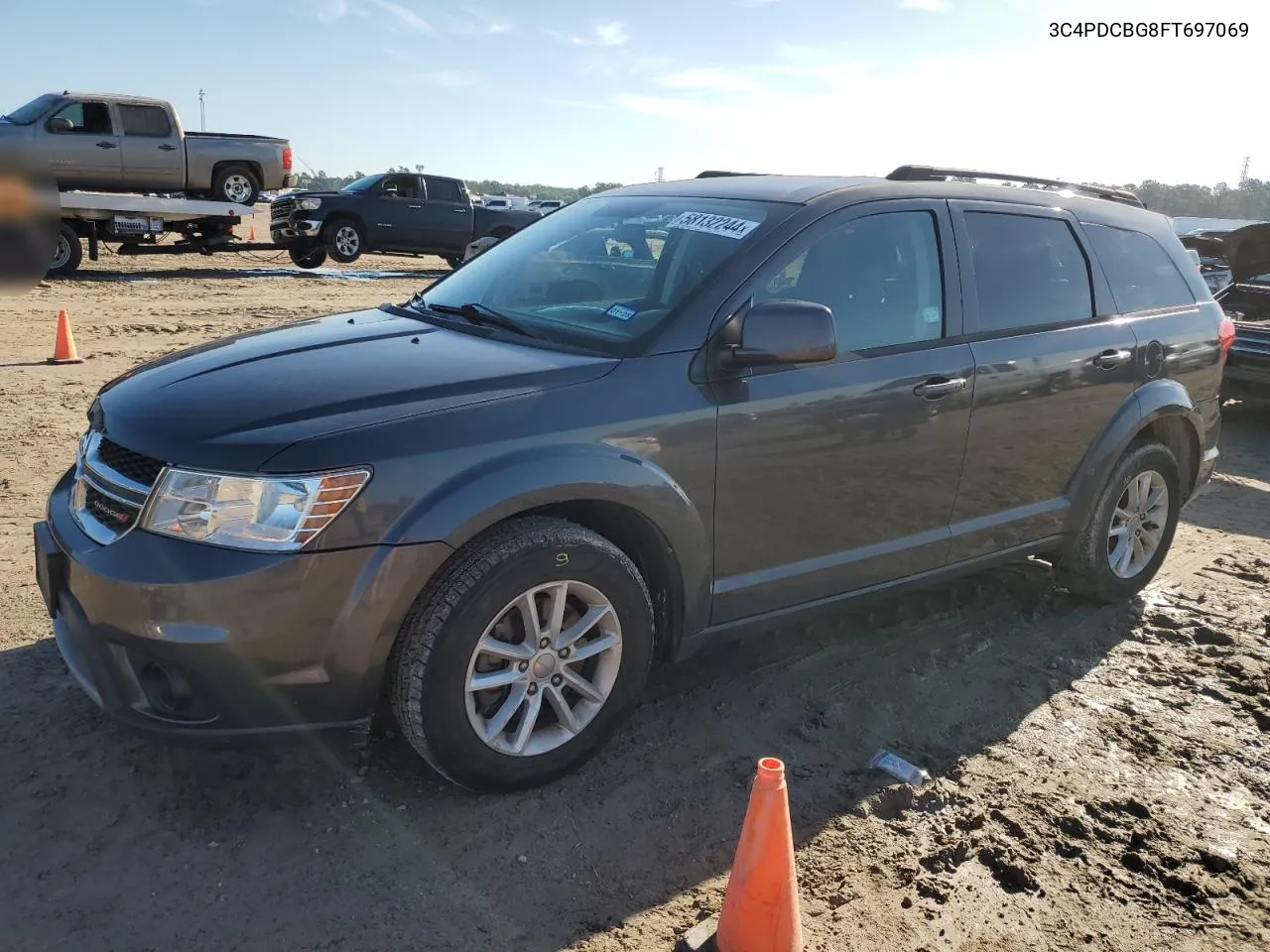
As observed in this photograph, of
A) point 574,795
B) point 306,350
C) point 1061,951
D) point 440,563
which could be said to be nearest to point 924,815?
point 1061,951

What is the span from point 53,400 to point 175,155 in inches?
423

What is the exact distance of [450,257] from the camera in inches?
827

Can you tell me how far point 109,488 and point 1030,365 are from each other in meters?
3.32

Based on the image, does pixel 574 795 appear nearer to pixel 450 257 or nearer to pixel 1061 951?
pixel 1061 951

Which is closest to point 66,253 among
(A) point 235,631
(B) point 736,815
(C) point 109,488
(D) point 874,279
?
(C) point 109,488

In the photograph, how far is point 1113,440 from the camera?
14.7 ft

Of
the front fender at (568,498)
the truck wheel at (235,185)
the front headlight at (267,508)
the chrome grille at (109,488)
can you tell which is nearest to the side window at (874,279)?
the front fender at (568,498)

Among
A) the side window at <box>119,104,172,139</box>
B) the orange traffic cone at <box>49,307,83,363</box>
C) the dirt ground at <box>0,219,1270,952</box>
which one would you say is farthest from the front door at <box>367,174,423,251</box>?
the dirt ground at <box>0,219,1270,952</box>

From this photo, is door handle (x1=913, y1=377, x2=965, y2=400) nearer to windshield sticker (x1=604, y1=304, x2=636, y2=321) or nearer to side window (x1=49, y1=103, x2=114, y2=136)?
windshield sticker (x1=604, y1=304, x2=636, y2=321)

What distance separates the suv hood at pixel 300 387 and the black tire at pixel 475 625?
438 mm

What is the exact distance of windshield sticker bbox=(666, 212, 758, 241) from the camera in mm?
3551

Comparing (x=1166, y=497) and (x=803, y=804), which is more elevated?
(x=1166, y=497)

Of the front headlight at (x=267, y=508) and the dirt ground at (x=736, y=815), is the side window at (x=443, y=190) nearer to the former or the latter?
the dirt ground at (x=736, y=815)

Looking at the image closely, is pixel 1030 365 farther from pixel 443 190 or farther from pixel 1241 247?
pixel 443 190
